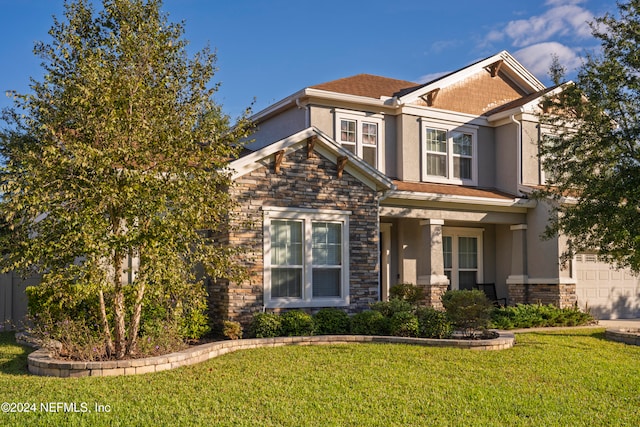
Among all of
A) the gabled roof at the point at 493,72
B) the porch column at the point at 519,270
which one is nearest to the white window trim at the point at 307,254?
the gabled roof at the point at 493,72

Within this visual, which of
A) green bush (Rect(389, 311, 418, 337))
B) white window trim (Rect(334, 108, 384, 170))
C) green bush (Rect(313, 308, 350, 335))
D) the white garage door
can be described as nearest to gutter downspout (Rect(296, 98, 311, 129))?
white window trim (Rect(334, 108, 384, 170))

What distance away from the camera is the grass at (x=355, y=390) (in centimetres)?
661

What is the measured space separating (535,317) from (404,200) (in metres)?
4.25

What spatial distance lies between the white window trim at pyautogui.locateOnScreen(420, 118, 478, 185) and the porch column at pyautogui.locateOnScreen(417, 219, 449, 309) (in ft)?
5.72

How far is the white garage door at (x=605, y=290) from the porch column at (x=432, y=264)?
4.69 meters

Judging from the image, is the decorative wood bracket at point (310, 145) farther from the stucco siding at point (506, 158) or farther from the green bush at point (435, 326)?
the stucco siding at point (506, 158)

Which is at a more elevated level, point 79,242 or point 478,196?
point 478,196

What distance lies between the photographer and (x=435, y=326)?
39.8 ft

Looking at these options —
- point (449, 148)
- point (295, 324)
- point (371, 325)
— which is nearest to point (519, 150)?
point (449, 148)

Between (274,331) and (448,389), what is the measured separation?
4.89 m

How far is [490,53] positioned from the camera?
19438 mm

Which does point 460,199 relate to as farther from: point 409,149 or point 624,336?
point 624,336

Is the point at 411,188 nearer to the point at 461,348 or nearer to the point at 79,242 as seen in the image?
the point at 461,348

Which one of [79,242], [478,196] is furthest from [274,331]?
[478,196]
